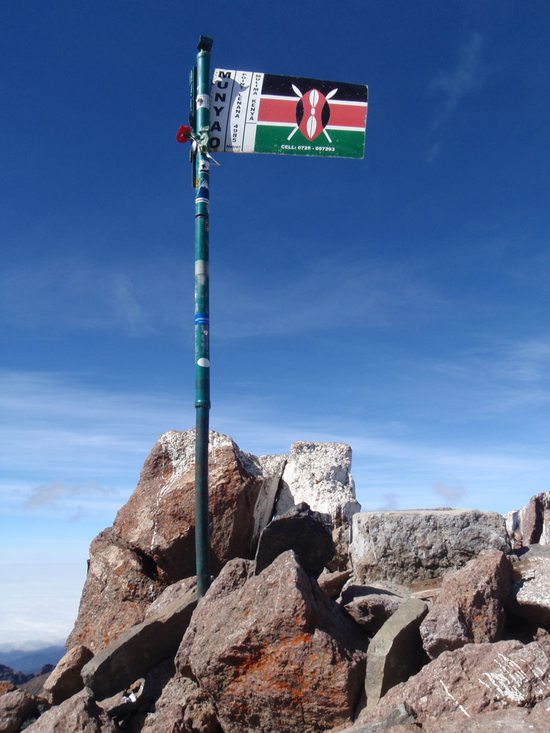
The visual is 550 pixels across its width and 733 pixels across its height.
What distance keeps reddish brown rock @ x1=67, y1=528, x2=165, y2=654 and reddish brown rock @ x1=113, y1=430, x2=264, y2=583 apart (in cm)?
18

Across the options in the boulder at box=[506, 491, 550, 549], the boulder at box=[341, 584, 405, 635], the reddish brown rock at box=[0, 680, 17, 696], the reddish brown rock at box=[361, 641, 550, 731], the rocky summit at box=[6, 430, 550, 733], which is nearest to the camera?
the reddish brown rock at box=[361, 641, 550, 731]

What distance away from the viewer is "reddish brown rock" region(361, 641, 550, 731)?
14.3 feet

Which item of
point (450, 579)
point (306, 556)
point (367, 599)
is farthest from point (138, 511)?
point (450, 579)

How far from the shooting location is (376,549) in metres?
7.18

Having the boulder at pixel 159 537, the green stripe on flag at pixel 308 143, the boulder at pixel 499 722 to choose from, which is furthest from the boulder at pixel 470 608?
the green stripe on flag at pixel 308 143

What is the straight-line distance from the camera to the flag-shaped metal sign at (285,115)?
7.70m

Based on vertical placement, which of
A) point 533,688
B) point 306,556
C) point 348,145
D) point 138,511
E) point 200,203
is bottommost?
point 533,688

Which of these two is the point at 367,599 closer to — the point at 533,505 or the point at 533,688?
the point at 533,688

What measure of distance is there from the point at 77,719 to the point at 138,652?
0.87 metres

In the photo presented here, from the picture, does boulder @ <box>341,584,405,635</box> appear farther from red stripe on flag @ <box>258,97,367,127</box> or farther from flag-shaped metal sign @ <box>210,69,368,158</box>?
red stripe on flag @ <box>258,97,367,127</box>

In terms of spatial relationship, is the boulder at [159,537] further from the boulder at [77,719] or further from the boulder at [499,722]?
the boulder at [499,722]

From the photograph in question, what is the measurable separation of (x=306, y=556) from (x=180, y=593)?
5.23 feet

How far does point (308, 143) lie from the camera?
308 inches

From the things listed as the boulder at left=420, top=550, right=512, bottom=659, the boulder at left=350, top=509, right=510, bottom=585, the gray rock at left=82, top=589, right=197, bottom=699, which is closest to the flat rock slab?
the boulder at left=350, top=509, right=510, bottom=585
